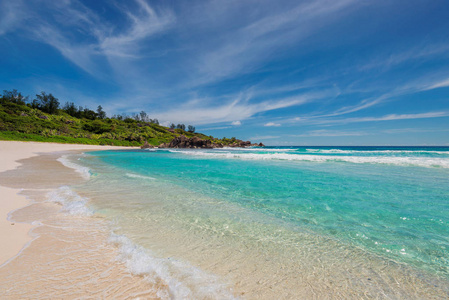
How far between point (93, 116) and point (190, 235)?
148938mm

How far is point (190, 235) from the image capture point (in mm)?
4359

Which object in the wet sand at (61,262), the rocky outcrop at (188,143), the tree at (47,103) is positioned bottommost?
the wet sand at (61,262)

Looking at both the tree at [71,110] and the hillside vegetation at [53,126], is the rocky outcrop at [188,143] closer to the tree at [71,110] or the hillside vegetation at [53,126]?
the hillside vegetation at [53,126]

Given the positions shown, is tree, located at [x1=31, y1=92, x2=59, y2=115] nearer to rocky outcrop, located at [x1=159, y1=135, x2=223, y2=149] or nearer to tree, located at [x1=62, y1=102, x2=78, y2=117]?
tree, located at [x1=62, y1=102, x2=78, y2=117]

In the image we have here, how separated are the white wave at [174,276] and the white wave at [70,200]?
9.98 feet

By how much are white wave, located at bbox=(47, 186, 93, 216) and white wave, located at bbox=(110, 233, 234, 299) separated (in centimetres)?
304

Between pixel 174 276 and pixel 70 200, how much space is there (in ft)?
20.2

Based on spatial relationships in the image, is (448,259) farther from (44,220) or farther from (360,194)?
(44,220)

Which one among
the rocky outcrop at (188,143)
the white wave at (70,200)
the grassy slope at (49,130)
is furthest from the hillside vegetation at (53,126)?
the white wave at (70,200)

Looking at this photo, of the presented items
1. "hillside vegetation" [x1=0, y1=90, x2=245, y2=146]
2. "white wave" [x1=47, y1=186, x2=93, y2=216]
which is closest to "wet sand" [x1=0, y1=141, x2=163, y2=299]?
"white wave" [x1=47, y1=186, x2=93, y2=216]

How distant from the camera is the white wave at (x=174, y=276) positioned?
2547mm

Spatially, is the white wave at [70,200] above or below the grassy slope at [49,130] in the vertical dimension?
below

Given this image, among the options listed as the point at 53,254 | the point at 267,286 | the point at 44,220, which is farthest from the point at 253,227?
the point at 44,220

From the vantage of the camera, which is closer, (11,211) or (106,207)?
(11,211)
